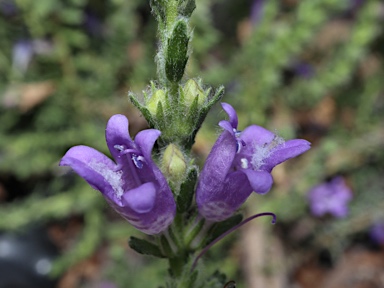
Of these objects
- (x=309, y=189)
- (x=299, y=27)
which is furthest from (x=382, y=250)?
(x=299, y=27)

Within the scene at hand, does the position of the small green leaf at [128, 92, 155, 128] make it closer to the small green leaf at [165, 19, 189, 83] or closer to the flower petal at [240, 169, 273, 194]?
the small green leaf at [165, 19, 189, 83]

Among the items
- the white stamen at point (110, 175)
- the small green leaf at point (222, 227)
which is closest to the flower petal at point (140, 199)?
the white stamen at point (110, 175)

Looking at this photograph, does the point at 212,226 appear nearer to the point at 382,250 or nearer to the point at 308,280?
the point at 308,280

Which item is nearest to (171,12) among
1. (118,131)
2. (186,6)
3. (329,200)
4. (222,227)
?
(186,6)

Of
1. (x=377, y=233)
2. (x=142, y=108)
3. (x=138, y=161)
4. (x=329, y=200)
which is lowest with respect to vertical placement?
(x=377, y=233)

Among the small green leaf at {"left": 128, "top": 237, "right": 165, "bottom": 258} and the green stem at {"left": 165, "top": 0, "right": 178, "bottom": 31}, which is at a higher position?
the green stem at {"left": 165, "top": 0, "right": 178, "bottom": 31}

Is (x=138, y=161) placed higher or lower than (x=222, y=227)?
higher

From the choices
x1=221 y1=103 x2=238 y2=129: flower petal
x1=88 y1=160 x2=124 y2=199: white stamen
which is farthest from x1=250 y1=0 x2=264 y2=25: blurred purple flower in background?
x1=88 y1=160 x2=124 y2=199: white stamen

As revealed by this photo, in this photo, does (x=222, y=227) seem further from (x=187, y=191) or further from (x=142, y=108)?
(x=142, y=108)
